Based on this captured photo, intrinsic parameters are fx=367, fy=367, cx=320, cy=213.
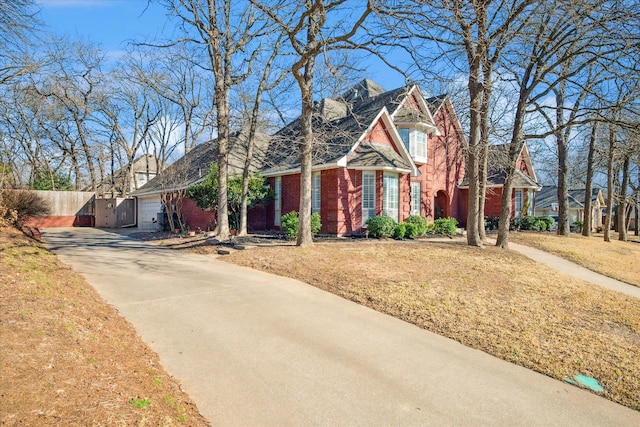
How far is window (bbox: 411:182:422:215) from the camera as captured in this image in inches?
847

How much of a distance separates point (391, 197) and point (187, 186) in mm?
10297

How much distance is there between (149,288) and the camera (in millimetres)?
7746

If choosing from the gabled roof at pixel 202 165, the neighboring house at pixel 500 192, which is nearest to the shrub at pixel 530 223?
the neighboring house at pixel 500 192

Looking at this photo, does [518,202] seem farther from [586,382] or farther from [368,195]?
[586,382]

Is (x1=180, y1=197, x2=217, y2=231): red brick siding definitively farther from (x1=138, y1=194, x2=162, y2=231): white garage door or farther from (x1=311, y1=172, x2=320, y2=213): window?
(x1=311, y1=172, x2=320, y2=213): window

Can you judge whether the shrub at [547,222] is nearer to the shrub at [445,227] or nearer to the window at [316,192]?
the shrub at [445,227]

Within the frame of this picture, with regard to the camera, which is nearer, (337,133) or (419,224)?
(337,133)

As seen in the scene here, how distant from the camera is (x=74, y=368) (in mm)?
3492

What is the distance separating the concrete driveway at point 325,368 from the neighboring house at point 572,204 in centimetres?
4334

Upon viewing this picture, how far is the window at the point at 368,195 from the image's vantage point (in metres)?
17.1

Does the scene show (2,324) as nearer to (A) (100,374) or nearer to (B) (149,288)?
(A) (100,374)

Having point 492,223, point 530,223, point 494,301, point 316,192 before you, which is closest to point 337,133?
point 316,192

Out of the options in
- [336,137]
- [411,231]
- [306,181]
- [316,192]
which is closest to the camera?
[306,181]

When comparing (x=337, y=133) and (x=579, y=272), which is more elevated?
(x=337, y=133)
